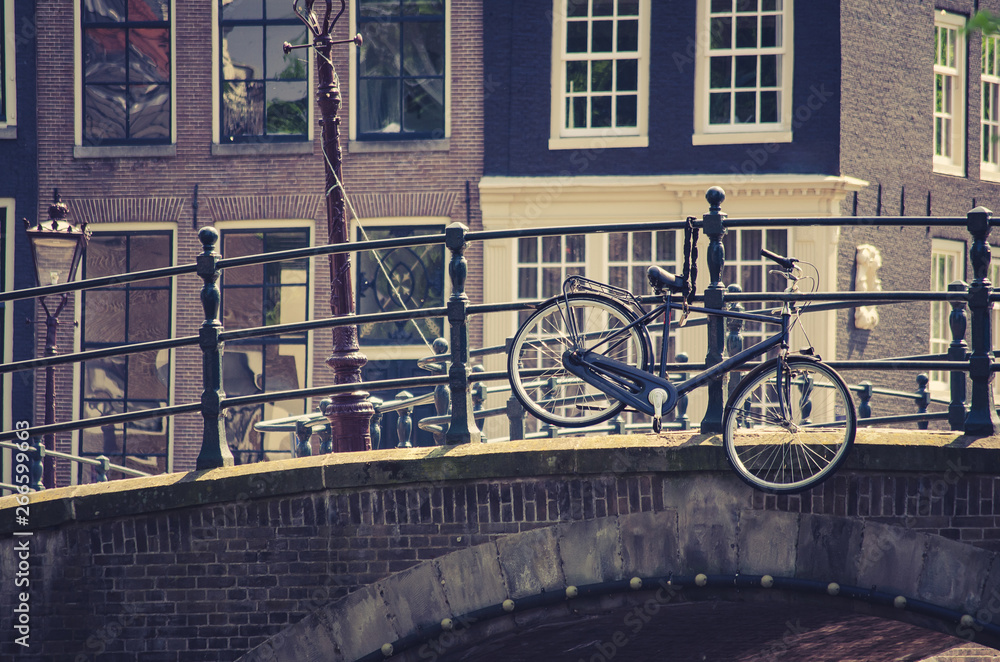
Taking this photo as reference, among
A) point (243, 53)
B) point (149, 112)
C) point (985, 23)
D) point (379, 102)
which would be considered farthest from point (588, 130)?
point (985, 23)

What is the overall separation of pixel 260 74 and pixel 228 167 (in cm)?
134

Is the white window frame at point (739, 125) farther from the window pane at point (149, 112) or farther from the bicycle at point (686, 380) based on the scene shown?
the bicycle at point (686, 380)

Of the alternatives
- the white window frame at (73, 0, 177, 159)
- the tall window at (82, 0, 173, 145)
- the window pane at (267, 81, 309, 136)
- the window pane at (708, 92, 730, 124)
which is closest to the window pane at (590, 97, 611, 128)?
the window pane at (708, 92, 730, 124)

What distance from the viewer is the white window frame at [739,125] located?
13805mm

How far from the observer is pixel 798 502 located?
4777 millimetres

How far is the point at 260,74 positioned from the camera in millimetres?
14375

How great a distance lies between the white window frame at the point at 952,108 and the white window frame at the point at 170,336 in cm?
1072

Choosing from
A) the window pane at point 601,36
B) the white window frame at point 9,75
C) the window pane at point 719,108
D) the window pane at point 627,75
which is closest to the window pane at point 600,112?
the window pane at point 627,75

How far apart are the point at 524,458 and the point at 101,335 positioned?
1092 centimetres

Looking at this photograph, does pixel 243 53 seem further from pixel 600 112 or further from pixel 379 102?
pixel 600 112

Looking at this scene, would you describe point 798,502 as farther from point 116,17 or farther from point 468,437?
point 116,17

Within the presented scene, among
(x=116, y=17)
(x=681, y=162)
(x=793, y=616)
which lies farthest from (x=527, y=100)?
(x=793, y=616)

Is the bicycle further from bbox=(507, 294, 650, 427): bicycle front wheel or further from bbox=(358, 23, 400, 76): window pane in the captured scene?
bbox=(358, 23, 400, 76): window pane

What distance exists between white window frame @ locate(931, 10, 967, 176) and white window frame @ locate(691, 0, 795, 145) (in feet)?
8.78
